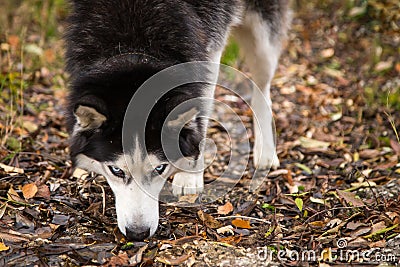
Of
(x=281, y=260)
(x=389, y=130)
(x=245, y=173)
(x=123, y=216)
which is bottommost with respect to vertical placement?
(x=281, y=260)

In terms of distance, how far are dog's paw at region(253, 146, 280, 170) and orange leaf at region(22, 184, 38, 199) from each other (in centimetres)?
192

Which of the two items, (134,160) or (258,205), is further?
(258,205)

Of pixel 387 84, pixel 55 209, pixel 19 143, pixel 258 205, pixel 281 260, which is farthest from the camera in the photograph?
pixel 387 84

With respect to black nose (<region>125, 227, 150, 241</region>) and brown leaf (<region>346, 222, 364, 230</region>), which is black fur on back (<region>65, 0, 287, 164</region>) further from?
brown leaf (<region>346, 222, 364, 230</region>)

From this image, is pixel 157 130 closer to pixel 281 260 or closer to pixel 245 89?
pixel 281 260

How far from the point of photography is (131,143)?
349 centimetres

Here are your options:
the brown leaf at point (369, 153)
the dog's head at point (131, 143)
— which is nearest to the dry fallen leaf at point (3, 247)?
the dog's head at point (131, 143)

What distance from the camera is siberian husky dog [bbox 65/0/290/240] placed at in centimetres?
351

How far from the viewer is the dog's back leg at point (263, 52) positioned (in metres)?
5.00

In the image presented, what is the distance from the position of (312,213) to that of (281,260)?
747 millimetres

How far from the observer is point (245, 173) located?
4.94 meters

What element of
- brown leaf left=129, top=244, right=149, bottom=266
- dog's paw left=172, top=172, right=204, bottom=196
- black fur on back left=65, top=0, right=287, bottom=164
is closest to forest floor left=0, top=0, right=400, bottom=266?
brown leaf left=129, top=244, right=149, bottom=266

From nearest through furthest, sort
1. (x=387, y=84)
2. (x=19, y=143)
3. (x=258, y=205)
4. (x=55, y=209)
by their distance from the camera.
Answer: (x=55, y=209) < (x=258, y=205) < (x=19, y=143) < (x=387, y=84)

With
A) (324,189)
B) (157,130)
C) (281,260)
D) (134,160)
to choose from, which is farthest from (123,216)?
(324,189)
